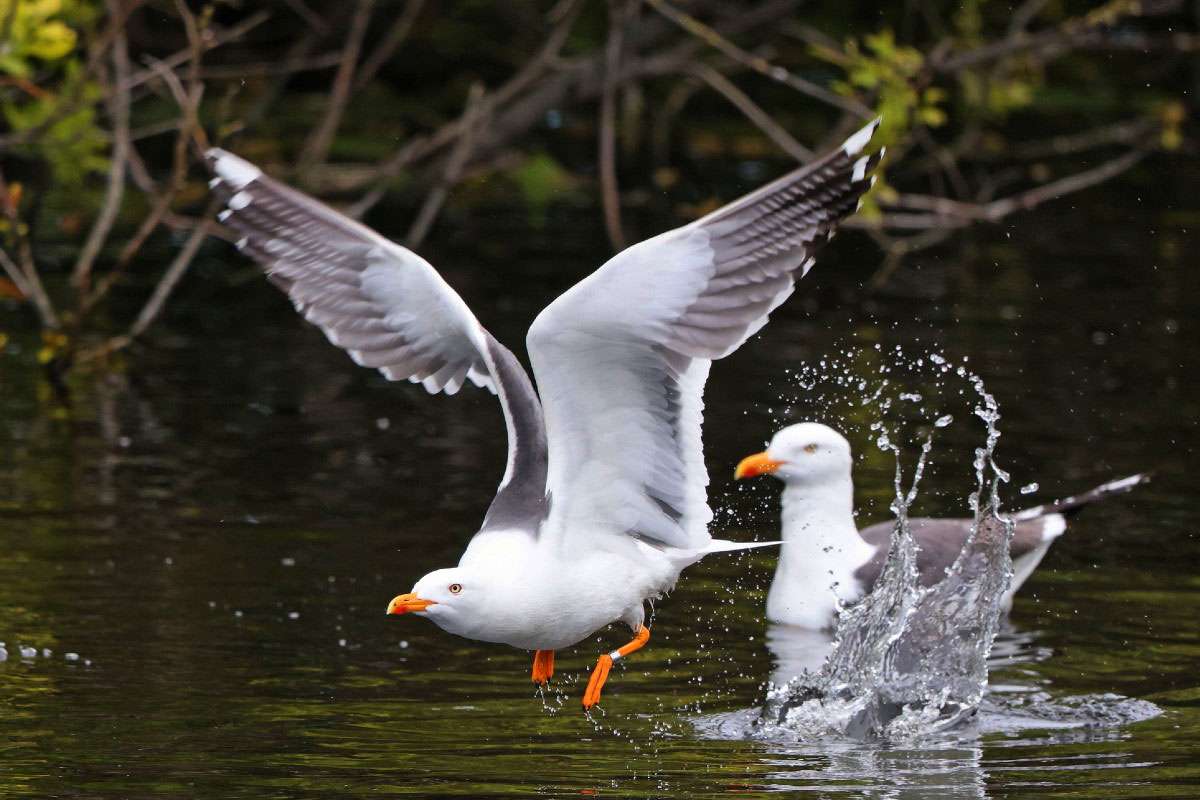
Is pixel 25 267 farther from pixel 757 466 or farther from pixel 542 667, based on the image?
pixel 542 667

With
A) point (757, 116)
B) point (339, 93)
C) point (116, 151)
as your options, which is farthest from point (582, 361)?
point (339, 93)

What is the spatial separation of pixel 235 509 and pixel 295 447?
4.32 feet

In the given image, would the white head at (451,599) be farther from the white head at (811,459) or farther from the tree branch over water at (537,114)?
the tree branch over water at (537,114)

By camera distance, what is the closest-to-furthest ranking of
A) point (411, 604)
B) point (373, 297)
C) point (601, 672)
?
1. point (411, 604)
2. point (601, 672)
3. point (373, 297)

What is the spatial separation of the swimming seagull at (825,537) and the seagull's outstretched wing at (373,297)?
1810 millimetres

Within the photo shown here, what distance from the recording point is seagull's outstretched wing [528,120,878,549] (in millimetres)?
5977

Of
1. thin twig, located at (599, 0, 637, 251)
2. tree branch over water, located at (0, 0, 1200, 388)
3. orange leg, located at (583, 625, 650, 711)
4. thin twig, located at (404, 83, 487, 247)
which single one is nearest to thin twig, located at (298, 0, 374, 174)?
tree branch over water, located at (0, 0, 1200, 388)

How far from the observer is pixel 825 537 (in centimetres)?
851

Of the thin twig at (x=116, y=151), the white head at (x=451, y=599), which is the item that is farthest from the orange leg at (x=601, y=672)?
the thin twig at (x=116, y=151)

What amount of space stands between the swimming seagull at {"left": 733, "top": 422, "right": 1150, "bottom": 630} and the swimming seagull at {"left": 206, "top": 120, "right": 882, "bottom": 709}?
151cm

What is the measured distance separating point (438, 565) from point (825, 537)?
1.60 metres

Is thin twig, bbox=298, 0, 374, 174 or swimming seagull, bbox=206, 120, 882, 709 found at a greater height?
thin twig, bbox=298, 0, 374, 174

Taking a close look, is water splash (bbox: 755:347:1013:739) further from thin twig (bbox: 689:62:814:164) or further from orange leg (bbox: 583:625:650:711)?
thin twig (bbox: 689:62:814:164)

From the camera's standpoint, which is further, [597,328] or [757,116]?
[757,116]
